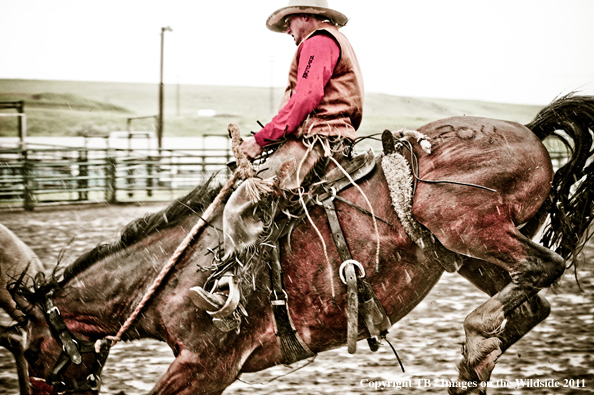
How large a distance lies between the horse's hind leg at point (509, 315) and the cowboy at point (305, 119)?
1064 millimetres

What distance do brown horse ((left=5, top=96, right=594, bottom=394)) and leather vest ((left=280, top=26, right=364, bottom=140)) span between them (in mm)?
356

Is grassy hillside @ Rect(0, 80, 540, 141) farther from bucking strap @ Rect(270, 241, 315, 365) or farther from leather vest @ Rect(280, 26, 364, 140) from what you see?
bucking strap @ Rect(270, 241, 315, 365)

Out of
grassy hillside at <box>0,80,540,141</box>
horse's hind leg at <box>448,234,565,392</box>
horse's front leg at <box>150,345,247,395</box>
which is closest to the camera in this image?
horse's hind leg at <box>448,234,565,392</box>

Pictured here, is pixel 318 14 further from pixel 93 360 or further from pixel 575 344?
pixel 575 344

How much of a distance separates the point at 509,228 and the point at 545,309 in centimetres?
61

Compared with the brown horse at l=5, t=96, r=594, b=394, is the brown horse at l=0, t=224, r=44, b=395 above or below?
below

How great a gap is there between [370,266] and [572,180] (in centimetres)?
122

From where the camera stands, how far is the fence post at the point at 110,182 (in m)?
17.1

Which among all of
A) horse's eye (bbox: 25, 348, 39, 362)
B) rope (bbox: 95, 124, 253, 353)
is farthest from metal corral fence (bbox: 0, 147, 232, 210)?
rope (bbox: 95, 124, 253, 353)

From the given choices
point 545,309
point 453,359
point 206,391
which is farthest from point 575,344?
point 206,391

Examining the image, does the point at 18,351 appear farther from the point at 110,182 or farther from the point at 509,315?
the point at 110,182

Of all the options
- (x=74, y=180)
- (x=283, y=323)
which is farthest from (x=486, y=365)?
(x=74, y=180)

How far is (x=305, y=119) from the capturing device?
3047mm

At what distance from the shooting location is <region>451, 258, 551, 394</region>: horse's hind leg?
2898mm
